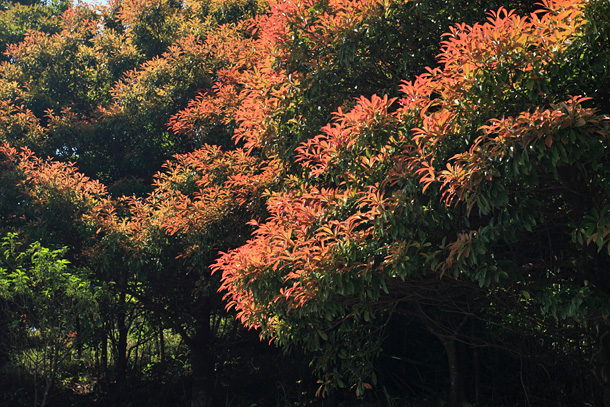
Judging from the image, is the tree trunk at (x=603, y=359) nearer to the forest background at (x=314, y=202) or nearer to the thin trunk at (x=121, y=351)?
the forest background at (x=314, y=202)

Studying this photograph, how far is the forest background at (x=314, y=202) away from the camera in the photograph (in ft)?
12.6

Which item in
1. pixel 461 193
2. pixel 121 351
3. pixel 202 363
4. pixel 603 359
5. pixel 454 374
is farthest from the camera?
pixel 121 351

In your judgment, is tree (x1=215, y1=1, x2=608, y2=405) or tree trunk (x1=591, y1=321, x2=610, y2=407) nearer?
tree (x1=215, y1=1, x2=608, y2=405)

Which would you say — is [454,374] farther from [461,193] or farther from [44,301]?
[44,301]

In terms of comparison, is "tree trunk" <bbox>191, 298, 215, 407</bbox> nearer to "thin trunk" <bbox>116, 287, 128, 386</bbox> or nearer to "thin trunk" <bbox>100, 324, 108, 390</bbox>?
"thin trunk" <bbox>116, 287, 128, 386</bbox>

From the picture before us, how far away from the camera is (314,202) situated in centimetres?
519

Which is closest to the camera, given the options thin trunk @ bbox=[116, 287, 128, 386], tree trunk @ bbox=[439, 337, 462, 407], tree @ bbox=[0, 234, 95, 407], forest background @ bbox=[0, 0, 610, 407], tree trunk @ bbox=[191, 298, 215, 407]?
forest background @ bbox=[0, 0, 610, 407]

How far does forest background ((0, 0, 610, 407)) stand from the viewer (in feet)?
12.6

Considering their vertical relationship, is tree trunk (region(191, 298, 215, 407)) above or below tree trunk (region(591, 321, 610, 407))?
above

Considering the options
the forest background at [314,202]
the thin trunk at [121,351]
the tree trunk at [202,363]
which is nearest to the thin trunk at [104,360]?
the forest background at [314,202]

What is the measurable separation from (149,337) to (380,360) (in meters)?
5.04

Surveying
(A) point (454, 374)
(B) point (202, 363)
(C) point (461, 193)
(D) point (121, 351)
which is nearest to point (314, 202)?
(C) point (461, 193)

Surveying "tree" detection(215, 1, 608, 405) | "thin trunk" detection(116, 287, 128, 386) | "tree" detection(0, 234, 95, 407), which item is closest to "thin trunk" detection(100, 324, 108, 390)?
"thin trunk" detection(116, 287, 128, 386)

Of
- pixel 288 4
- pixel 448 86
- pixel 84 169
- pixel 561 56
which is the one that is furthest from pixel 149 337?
pixel 561 56
